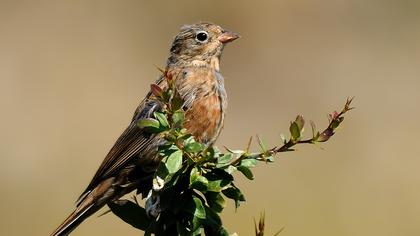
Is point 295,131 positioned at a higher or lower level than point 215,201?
higher

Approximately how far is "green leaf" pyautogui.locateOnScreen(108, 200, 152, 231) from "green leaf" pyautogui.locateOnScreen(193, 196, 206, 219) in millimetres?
268

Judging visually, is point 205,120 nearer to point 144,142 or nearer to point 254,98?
point 144,142

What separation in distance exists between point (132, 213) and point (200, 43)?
2.69 metres

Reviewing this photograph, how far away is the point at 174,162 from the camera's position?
12.7ft

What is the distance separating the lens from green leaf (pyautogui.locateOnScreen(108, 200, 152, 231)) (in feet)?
13.7

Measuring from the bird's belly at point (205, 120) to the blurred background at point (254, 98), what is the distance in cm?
431

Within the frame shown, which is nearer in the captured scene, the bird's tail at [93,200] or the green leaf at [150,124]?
the green leaf at [150,124]

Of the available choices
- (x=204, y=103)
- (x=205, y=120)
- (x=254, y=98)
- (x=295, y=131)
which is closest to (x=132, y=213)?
(x=295, y=131)

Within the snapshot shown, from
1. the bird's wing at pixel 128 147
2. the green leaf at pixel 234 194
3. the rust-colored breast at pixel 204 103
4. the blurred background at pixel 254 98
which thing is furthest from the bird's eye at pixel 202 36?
the blurred background at pixel 254 98

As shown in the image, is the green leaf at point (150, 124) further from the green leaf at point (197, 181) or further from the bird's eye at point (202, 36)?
the bird's eye at point (202, 36)

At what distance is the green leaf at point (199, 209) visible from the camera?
3.93 meters
